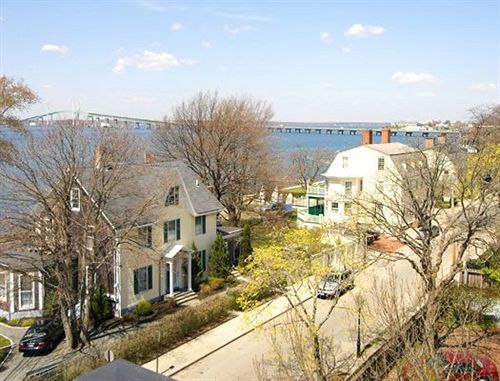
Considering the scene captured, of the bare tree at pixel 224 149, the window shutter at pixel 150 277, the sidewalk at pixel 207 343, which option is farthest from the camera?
the bare tree at pixel 224 149

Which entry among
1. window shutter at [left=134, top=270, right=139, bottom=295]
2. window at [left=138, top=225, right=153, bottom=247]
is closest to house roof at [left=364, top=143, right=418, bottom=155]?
window at [left=138, top=225, right=153, bottom=247]

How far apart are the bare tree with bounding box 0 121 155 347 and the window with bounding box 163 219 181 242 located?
5.75m

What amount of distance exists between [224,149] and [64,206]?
22.8 metres

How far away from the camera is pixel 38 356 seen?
74.6 feet

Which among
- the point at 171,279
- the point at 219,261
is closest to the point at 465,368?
the point at 171,279

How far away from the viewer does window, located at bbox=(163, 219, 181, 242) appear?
31.4 metres

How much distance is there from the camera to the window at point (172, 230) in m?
31.4

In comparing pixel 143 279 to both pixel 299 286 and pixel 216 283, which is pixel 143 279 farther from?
pixel 299 286

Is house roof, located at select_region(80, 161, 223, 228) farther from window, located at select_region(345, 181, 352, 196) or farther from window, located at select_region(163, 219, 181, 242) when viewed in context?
window, located at select_region(345, 181, 352, 196)

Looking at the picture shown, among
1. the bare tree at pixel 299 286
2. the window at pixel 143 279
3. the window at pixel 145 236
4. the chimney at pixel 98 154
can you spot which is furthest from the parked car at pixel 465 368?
the chimney at pixel 98 154

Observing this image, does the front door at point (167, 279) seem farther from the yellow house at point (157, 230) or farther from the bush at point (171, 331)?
the bush at point (171, 331)

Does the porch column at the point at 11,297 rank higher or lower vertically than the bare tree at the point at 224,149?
lower

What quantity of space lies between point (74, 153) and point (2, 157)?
6351mm

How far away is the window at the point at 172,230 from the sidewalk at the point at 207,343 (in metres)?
7.17
